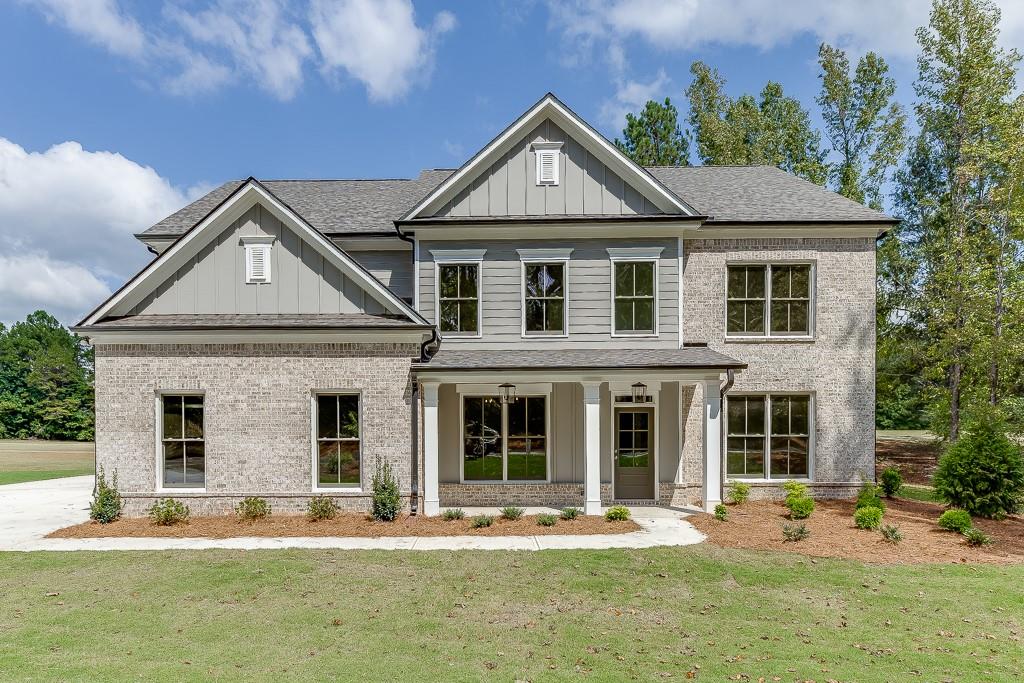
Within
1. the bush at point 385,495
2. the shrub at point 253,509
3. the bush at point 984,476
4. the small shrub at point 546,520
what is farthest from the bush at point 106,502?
the bush at point 984,476

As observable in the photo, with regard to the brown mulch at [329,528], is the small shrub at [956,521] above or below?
above

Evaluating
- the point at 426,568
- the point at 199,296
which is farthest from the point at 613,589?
the point at 199,296

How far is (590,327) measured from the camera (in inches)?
542

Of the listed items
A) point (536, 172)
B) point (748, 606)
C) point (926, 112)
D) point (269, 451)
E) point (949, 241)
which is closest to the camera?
point (748, 606)

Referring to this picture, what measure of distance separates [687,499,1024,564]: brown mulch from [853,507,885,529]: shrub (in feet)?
0.48

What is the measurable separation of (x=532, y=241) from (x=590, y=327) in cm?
266

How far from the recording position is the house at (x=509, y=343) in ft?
39.8

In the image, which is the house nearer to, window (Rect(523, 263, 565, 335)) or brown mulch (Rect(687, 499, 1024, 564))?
window (Rect(523, 263, 565, 335))

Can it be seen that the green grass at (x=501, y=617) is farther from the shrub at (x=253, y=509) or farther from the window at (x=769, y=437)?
the window at (x=769, y=437)

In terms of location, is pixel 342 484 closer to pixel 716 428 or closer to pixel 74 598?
pixel 74 598

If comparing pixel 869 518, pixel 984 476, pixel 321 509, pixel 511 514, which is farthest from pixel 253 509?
pixel 984 476

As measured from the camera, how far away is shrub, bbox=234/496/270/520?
11828 mm

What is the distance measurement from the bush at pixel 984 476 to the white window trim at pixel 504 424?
9283 mm

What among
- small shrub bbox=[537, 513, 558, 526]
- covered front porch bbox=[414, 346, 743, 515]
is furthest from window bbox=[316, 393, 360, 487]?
small shrub bbox=[537, 513, 558, 526]
